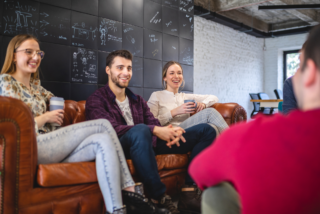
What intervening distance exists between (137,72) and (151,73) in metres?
0.30

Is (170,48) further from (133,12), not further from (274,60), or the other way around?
(274,60)

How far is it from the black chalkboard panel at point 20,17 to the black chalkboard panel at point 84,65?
1.75 feet

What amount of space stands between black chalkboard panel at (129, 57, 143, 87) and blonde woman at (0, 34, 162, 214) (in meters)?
2.13

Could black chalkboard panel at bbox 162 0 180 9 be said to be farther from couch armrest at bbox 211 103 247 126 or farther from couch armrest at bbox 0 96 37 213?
couch armrest at bbox 0 96 37 213

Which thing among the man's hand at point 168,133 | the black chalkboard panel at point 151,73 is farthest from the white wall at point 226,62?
the man's hand at point 168,133

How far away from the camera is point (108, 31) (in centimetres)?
364

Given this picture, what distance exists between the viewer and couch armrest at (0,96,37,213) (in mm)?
1369

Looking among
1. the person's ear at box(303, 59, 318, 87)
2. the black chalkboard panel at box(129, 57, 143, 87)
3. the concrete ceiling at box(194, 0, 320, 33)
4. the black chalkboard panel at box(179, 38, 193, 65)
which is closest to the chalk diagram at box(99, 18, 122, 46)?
the black chalkboard panel at box(129, 57, 143, 87)

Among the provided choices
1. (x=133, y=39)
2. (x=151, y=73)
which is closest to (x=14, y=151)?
(x=133, y=39)

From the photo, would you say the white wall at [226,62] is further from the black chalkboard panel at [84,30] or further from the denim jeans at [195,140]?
the denim jeans at [195,140]

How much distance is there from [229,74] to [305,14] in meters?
2.64

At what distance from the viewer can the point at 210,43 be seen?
690 centimetres

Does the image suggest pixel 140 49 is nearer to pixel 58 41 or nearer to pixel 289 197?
pixel 58 41

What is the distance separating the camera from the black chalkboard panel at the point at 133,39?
12.7 ft
